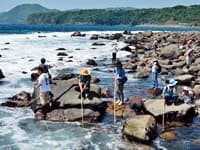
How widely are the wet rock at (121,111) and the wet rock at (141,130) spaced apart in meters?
3.36

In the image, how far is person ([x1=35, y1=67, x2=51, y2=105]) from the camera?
64.8 feet

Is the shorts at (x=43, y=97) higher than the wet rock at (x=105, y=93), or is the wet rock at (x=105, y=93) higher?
the shorts at (x=43, y=97)

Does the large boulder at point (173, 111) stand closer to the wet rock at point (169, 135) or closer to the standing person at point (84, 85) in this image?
the wet rock at point (169, 135)

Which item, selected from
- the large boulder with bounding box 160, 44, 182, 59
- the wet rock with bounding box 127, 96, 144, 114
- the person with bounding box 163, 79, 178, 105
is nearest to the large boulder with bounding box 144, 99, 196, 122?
the person with bounding box 163, 79, 178, 105

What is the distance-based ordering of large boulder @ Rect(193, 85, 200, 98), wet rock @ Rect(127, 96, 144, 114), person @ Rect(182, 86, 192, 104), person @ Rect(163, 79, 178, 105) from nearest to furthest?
person @ Rect(163, 79, 178, 105) < wet rock @ Rect(127, 96, 144, 114) < person @ Rect(182, 86, 192, 104) < large boulder @ Rect(193, 85, 200, 98)

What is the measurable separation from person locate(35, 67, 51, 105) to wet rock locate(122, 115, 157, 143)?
14.6 feet

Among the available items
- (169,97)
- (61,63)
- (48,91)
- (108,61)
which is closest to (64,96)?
(48,91)

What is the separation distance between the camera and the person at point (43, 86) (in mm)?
19750

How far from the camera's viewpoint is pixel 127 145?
16.5 metres

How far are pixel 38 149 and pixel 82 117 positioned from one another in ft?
13.4

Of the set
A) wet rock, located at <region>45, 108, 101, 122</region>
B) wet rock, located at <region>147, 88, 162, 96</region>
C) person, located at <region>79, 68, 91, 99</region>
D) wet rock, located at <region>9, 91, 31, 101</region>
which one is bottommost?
wet rock, located at <region>147, 88, 162, 96</region>

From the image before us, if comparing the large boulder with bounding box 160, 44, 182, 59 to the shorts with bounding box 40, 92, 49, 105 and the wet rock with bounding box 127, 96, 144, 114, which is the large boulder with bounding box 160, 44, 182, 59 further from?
the shorts with bounding box 40, 92, 49, 105

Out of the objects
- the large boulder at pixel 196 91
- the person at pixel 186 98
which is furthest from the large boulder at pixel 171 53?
the person at pixel 186 98

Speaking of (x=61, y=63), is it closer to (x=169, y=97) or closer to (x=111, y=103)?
(x=111, y=103)
